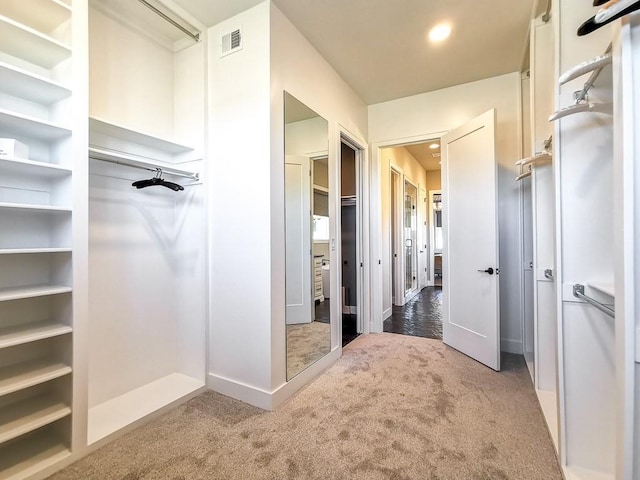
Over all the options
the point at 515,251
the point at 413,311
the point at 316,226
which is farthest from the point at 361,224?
the point at 413,311

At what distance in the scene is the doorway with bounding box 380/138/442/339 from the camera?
430cm

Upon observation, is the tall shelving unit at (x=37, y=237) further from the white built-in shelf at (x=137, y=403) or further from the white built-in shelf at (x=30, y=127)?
the white built-in shelf at (x=137, y=403)

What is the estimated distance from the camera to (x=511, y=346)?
10.3 ft

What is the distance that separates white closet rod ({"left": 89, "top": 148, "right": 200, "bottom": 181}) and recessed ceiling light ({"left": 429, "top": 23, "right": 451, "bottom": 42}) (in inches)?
87.8

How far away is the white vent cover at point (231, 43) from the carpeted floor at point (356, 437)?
8.55ft

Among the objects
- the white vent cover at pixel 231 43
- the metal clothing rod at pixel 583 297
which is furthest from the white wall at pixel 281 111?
the metal clothing rod at pixel 583 297

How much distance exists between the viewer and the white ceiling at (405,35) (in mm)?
2162

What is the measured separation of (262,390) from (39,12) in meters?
2.55

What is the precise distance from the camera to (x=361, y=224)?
369cm

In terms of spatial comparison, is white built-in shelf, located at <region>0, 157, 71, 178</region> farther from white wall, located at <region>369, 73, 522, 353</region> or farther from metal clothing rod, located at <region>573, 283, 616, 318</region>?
white wall, located at <region>369, 73, 522, 353</region>

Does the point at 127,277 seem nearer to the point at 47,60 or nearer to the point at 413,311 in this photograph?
the point at 47,60

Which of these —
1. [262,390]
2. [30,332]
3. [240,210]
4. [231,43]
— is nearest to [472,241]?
[240,210]

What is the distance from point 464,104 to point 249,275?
296 cm

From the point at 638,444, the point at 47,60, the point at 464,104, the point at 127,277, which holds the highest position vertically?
the point at 464,104
